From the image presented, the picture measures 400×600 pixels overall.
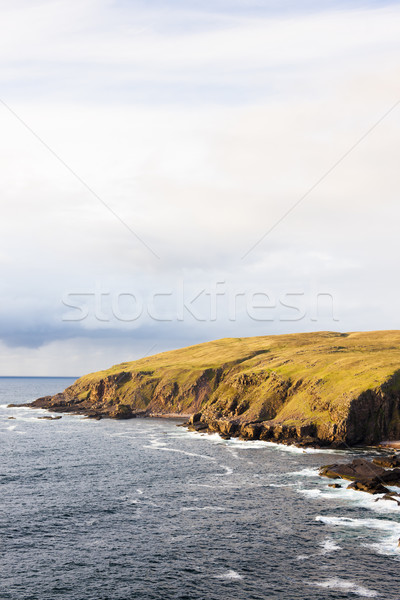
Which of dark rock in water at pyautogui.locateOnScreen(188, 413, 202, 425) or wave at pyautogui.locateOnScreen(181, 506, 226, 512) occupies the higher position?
dark rock in water at pyautogui.locateOnScreen(188, 413, 202, 425)

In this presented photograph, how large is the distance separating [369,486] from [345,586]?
38556 mm

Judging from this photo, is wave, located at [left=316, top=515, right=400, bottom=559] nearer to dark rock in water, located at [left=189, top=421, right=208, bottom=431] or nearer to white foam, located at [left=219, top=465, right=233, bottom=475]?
white foam, located at [left=219, top=465, right=233, bottom=475]

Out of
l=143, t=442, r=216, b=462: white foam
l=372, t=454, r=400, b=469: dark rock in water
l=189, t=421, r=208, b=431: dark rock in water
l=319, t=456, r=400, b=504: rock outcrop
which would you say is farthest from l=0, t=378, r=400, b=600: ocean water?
l=189, t=421, r=208, b=431: dark rock in water

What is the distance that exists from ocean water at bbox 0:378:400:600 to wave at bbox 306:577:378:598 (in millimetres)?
110

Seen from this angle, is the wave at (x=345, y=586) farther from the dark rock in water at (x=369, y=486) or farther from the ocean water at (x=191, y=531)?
the dark rock in water at (x=369, y=486)

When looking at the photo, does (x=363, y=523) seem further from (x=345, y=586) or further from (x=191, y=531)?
(x=191, y=531)

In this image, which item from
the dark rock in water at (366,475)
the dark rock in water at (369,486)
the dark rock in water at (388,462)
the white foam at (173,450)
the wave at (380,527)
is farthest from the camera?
the white foam at (173,450)

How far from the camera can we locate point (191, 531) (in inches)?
2638

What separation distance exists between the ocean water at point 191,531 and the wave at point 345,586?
11cm

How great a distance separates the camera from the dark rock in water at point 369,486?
85.2m

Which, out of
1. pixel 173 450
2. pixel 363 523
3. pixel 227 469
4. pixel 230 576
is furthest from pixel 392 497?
pixel 173 450

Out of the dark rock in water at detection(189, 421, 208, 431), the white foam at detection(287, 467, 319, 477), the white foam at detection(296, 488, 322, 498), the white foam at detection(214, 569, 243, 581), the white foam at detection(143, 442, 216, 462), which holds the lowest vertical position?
the white foam at detection(214, 569, 243, 581)

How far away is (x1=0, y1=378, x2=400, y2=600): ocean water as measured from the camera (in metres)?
51.8

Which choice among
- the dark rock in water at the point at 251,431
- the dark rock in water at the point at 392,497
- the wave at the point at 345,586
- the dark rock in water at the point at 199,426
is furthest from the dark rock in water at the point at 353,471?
the dark rock in water at the point at 199,426
